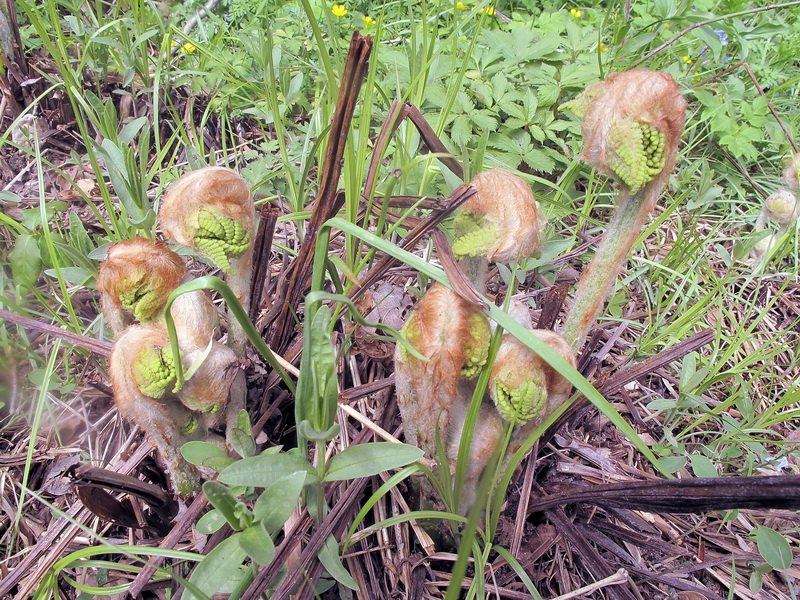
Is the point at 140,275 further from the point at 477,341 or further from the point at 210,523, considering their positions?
the point at 477,341

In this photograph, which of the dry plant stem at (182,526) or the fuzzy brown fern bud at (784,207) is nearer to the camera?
the dry plant stem at (182,526)

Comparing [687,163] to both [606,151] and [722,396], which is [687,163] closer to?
[722,396]

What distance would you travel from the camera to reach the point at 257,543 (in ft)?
3.33

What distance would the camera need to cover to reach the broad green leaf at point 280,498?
1055mm

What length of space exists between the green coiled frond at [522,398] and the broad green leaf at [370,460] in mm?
208

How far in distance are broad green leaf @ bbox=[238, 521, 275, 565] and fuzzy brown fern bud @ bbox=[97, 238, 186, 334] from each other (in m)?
0.55

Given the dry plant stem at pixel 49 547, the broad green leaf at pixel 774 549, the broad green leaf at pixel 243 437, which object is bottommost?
the broad green leaf at pixel 774 549

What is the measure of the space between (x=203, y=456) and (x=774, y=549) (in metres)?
1.47

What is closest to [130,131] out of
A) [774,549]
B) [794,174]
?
[774,549]

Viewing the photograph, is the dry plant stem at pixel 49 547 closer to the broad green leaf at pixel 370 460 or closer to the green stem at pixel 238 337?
the green stem at pixel 238 337

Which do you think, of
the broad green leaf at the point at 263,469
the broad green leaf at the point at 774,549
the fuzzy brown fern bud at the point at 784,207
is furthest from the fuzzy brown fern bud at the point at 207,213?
the fuzzy brown fern bud at the point at 784,207

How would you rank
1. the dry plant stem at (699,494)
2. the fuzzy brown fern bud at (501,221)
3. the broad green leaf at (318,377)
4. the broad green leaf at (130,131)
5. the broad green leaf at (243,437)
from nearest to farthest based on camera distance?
the dry plant stem at (699,494) → the broad green leaf at (318,377) → the fuzzy brown fern bud at (501,221) → the broad green leaf at (243,437) → the broad green leaf at (130,131)

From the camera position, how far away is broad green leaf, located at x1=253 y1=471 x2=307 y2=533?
1.05 meters

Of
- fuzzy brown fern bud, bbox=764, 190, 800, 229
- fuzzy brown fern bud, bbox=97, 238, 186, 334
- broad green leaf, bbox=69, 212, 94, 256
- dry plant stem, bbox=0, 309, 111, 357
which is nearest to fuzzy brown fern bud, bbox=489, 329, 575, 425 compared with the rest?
fuzzy brown fern bud, bbox=97, 238, 186, 334
